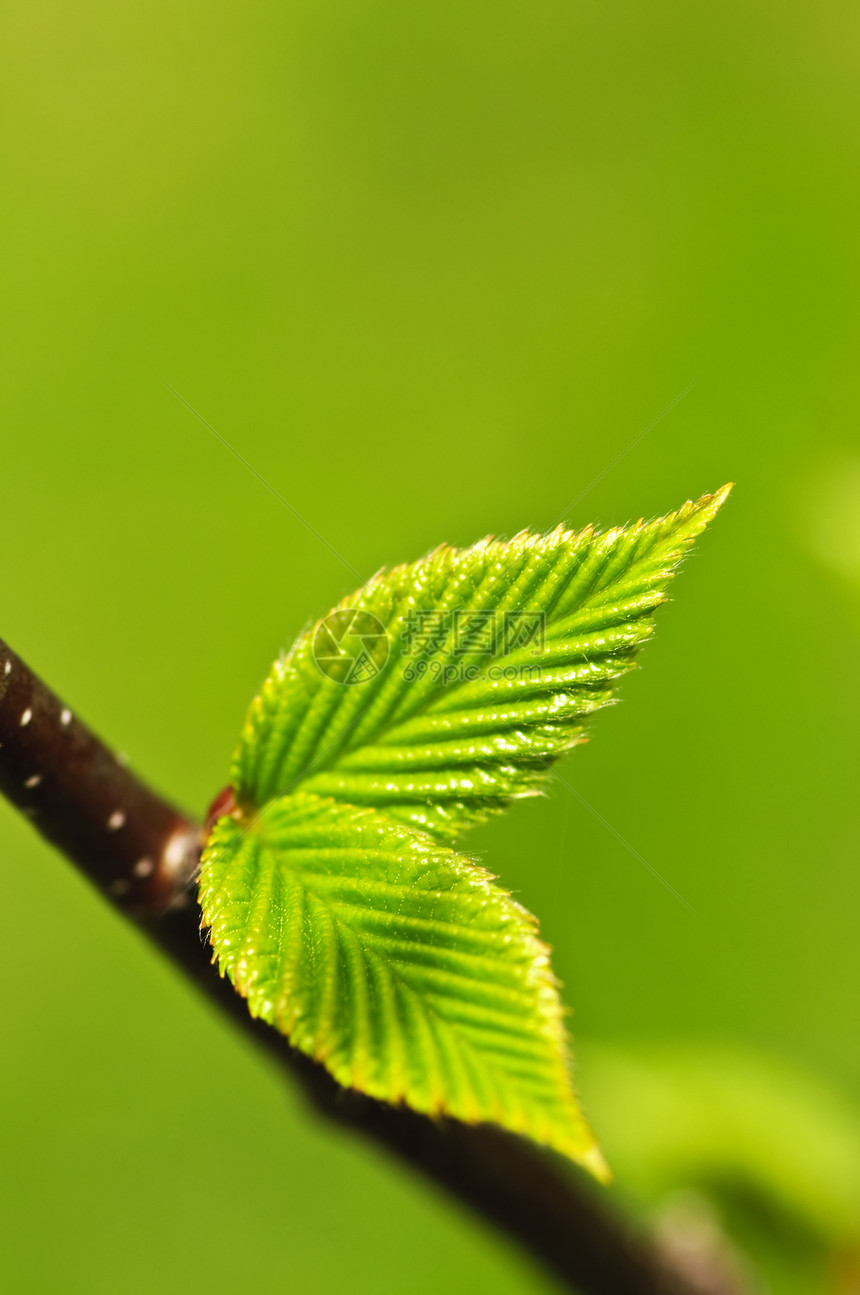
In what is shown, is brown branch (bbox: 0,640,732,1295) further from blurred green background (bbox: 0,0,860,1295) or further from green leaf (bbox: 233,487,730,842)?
blurred green background (bbox: 0,0,860,1295)

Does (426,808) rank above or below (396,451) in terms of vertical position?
below

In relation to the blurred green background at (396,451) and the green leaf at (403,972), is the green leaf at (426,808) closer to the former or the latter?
the green leaf at (403,972)

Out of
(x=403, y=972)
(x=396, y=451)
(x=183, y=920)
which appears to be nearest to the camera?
(x=403, y=972)

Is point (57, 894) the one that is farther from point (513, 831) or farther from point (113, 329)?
point (113, 329)

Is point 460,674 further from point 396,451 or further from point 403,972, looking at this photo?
point 396,451

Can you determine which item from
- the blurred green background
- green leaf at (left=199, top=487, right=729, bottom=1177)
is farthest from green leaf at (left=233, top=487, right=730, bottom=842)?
the blurred green background

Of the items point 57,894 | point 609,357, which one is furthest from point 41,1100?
point 609,357

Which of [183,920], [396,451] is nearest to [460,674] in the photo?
[183,920]

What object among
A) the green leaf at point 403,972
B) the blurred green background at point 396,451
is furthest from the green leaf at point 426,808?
the blurred green background at point 396,451
